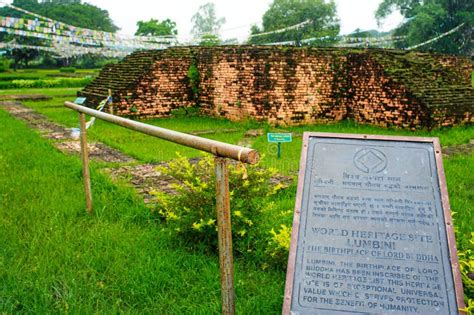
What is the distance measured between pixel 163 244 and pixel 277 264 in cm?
83

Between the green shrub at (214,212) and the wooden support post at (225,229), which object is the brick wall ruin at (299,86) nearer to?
the green shrub at (214,212)

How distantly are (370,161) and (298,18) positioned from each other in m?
41.6

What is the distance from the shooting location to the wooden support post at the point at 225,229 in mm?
1869

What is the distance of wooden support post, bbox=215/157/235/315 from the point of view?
6.13ft

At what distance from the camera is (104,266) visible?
284cm

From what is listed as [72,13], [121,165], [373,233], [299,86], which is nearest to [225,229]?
[373,233]

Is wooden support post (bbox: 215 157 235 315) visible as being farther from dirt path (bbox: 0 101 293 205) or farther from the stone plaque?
dirt path (bbox: 0 101 293 205)

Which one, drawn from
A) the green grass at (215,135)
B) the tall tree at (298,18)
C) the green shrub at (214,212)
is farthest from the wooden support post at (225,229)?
the tall tree at (298,18)

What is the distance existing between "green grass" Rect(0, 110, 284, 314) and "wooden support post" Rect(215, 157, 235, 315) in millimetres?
384

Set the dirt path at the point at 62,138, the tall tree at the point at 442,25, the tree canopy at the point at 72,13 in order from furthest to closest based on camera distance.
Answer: the tree canopy at the point at 72,13 → the tall tree at the point at 442,25 → the dirt path at the point at 62,138

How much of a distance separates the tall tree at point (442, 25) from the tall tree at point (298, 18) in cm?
1168

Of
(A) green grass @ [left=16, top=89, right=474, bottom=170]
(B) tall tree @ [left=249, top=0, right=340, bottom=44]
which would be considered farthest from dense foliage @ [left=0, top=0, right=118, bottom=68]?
(A) green grass @ [left=16, top=89, right=474, bottom=170]

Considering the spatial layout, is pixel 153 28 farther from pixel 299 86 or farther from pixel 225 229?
pixel 225 229

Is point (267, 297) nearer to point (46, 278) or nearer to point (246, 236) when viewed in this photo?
point (246, 236)
